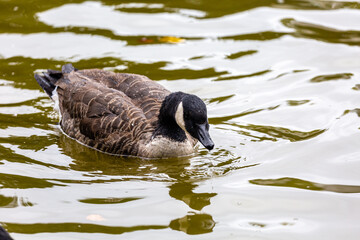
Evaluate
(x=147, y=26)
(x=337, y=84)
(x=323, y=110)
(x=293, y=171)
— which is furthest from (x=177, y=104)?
(x=147, y=26)

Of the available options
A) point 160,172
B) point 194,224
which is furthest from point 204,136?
point 194,224

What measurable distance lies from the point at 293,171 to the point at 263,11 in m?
7.26

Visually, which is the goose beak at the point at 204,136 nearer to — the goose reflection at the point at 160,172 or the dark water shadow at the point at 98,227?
the goose reflection at the point at 160,172

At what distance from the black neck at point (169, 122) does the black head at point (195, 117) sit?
0.15 m

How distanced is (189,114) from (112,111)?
4.45ft

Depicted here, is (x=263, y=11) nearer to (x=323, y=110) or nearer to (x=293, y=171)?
(x=323, y=110)

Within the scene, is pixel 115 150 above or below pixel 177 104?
below

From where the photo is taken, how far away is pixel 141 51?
14.5 meters

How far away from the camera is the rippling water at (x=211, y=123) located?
8.44 meters

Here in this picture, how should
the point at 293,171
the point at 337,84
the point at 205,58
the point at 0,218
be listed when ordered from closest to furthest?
the point at 0,218, the point at 293,171, the point at 337,84, the point at 205,58

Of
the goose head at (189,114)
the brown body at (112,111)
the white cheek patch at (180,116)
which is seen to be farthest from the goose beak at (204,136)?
the brown body at (112,111)

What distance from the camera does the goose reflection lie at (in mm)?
8414

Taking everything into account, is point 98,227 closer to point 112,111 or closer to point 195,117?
point 195,117

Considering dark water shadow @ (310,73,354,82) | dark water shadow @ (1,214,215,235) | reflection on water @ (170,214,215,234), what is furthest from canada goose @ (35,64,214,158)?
dark water shadow @ (310,73,354,82)
